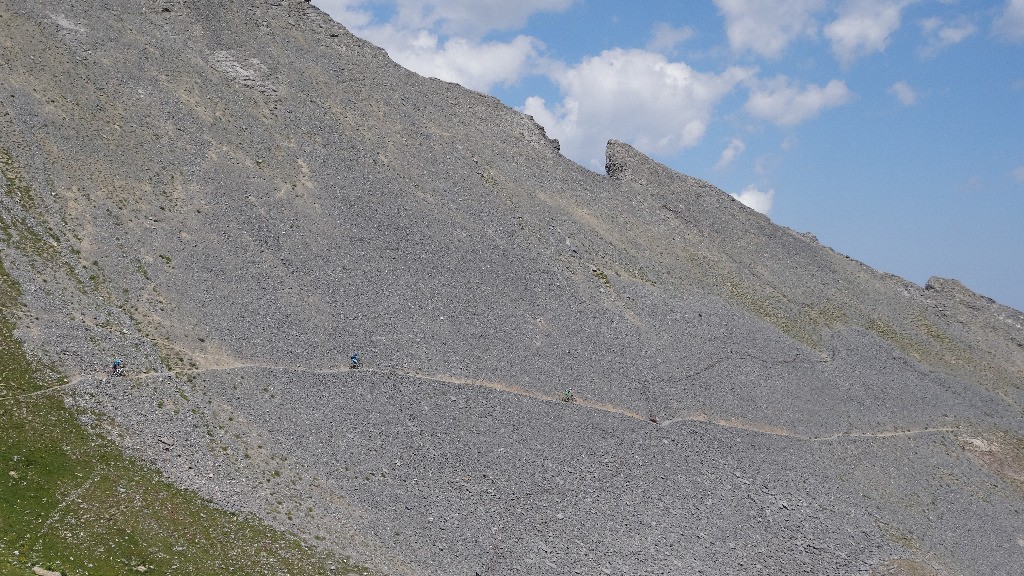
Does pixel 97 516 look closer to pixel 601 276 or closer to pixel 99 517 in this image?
pixel 99 517

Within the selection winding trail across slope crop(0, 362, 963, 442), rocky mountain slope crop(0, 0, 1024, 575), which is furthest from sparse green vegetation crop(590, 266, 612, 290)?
winding trail across slope crop(0, 362, 963, 442)

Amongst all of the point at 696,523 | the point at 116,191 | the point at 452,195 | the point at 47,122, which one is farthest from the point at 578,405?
the point at 47,122

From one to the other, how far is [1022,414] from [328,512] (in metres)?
64.3

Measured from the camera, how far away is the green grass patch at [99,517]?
31297 millimetres

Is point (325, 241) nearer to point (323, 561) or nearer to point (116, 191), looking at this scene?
point (116, 191)

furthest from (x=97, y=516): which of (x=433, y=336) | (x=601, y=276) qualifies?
(x=601, y=276)

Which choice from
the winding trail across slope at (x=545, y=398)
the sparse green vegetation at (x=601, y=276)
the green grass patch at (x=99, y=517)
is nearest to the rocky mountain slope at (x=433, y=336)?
the winding trail across slope at (x=545, y=398)

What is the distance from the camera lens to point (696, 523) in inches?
1772

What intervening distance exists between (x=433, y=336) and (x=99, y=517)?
22996 millimetres

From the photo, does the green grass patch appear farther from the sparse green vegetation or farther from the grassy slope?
the sparse green vegetation

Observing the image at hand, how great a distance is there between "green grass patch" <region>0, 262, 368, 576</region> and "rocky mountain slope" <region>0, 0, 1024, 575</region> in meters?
1.39

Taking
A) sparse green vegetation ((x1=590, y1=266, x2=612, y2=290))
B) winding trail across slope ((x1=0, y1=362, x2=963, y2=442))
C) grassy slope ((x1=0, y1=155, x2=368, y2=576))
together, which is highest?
sparse green vegetation ((x1=590, y1=266, x2=612, y2=290))

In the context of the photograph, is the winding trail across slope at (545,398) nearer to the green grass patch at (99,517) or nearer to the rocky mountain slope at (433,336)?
the rocky mountain slope at (433,336)

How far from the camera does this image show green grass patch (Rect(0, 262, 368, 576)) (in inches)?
1232
